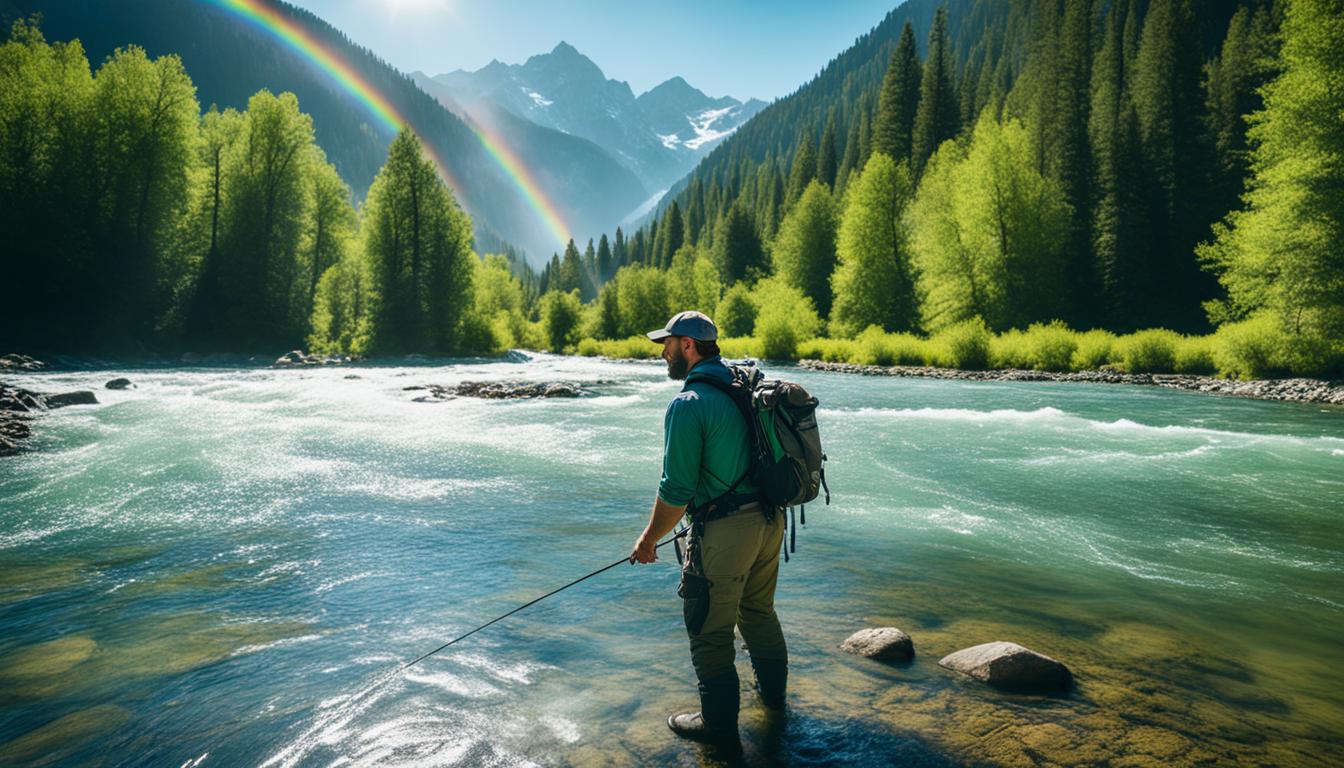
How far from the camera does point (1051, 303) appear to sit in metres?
39.9

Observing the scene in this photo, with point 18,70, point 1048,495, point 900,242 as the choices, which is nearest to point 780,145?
point 900,242

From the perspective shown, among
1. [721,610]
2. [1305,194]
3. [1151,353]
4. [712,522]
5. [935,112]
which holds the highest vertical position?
[935,112]

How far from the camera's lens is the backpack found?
3732 millimetres

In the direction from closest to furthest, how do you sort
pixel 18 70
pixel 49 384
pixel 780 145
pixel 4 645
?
1. pixel 4 645
2. pixel 49 384
3. pixel 18 70
4. pixel 780 145

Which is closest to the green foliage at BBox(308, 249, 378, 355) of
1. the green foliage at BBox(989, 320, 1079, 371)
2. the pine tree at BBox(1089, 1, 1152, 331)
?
the green foliage at BBox(989, 320, 1079, 371)

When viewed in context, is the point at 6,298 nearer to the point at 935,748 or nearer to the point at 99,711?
the point at 99,711

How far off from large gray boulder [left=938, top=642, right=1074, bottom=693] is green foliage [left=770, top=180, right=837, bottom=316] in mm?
54527

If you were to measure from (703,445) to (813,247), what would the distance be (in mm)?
57574

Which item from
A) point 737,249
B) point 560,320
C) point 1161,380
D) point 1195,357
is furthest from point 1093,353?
point 560,320

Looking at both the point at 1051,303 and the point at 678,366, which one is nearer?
the point at 678,366

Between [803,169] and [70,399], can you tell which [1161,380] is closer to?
[70,399]

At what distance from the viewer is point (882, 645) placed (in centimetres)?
508

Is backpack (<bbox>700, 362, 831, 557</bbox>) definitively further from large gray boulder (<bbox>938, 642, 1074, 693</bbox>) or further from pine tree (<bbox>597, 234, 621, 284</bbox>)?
pine tree (<bbox>597, 234, 621, 284</bbox>)

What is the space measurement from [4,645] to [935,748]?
7.39 metres
